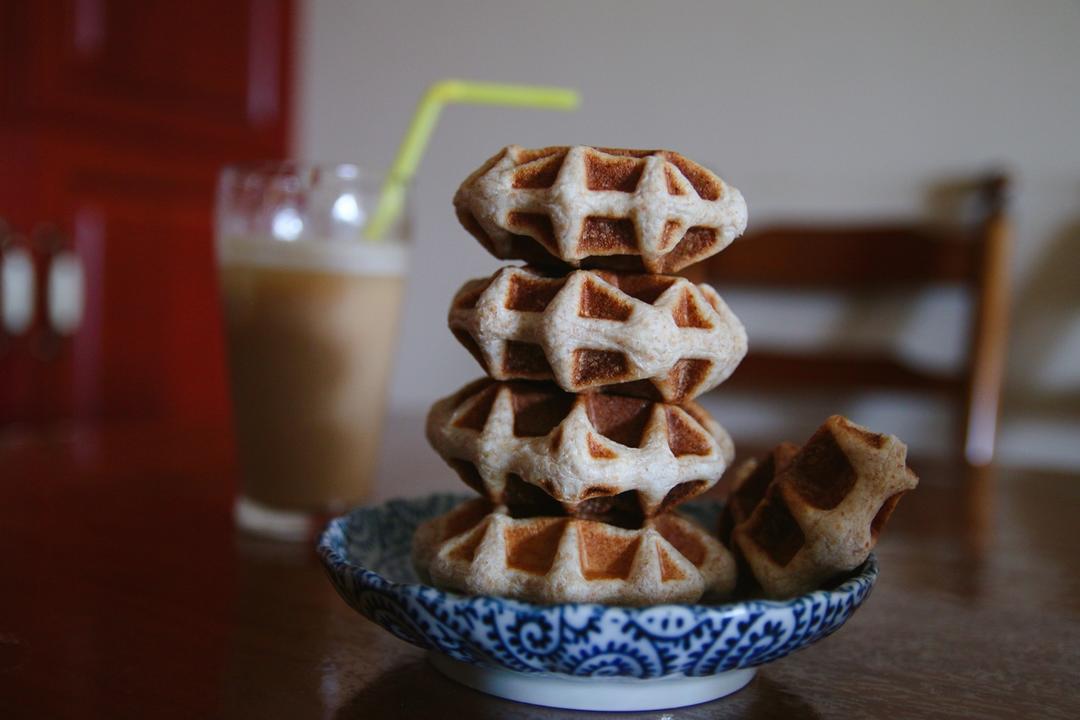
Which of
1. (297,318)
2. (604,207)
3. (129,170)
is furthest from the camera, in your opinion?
(129,170)

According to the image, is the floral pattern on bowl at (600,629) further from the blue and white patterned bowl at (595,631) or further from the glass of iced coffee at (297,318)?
the glass of iced coffee at (297,318)

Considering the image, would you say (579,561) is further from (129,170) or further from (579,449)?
(129,170)

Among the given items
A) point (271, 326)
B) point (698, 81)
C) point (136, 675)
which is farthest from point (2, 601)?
point (698, 81)

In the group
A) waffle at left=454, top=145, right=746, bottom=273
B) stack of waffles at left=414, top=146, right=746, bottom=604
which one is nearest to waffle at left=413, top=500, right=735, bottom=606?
stack of waffles at left=414, top=146, right=746, bottom=604

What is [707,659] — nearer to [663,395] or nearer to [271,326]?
[663,395]

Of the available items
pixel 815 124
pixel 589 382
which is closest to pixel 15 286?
pixel 815 124

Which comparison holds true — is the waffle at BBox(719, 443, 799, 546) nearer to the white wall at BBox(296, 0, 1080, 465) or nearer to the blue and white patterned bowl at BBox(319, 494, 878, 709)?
the blue and white patterned bowl at BBox(319, 494, 878, 709)
